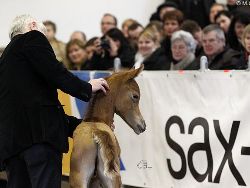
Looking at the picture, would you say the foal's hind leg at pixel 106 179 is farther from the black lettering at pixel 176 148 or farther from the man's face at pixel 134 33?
the man's face at pixel 134 33

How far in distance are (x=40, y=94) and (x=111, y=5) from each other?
7.52m

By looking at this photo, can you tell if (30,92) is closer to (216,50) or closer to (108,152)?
(108,152)

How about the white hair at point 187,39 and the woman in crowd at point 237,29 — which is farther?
the woman in crowd at point 237,29

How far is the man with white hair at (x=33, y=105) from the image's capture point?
4.17m

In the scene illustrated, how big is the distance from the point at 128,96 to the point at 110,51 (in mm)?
3318

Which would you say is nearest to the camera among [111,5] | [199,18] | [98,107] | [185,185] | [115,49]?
[98,107]

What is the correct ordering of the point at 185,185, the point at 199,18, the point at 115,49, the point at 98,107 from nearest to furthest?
the point at 98,107
the point at 185,185
the point at 115,49
the point at 199,18

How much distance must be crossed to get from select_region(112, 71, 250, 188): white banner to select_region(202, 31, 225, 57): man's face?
0.86m

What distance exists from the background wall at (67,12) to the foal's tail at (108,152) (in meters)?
7.39

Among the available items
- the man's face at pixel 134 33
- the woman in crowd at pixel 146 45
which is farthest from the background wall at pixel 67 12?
the woman in crowd at pixel 146 45

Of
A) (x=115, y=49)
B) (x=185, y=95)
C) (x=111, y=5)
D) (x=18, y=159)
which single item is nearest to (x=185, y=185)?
(x=185, y=95)

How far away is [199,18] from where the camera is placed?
31.1 ft

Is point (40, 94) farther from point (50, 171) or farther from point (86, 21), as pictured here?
point (86, 21)

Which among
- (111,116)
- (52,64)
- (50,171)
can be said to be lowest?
(50,171)
